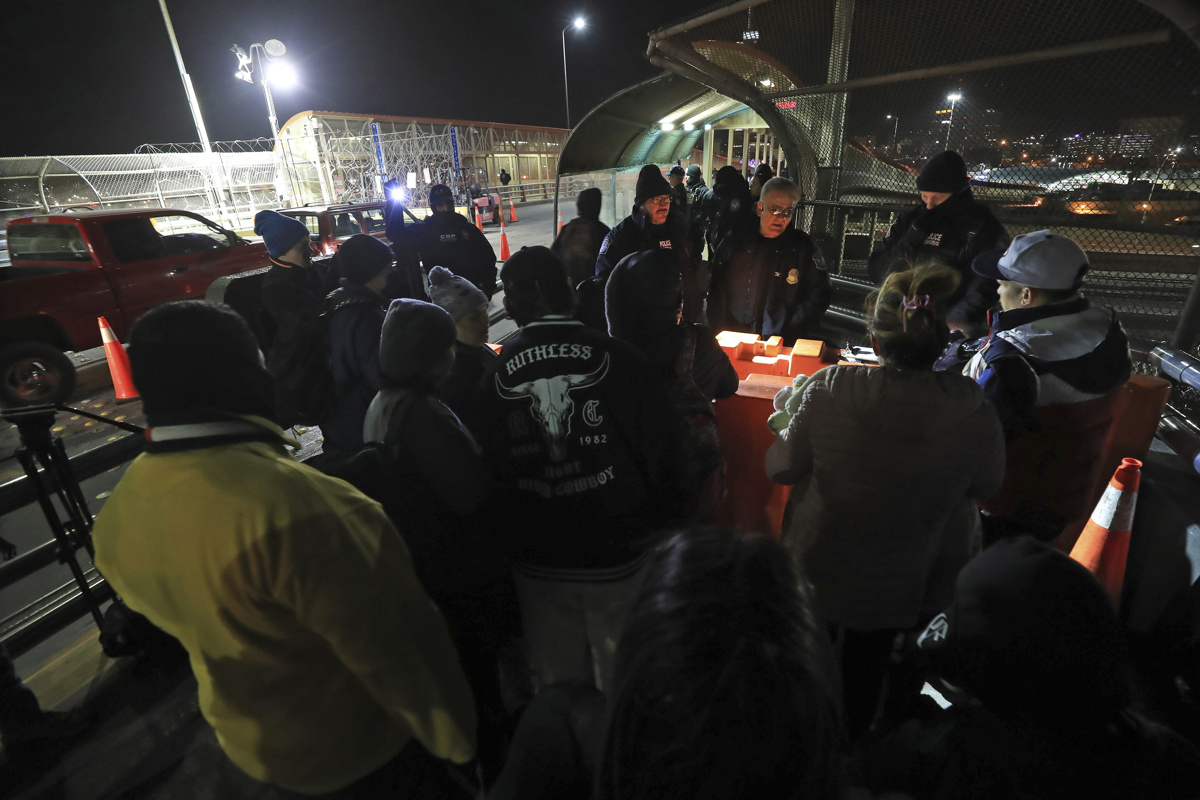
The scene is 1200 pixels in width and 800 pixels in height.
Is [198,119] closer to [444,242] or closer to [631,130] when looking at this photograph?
[631,130]

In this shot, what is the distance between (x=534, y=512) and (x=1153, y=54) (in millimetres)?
5096

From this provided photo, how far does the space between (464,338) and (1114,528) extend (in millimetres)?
3461

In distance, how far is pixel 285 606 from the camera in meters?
1.22

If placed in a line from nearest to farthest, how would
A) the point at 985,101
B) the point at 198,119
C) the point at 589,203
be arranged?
the point at 985,101
the point at 589,203
the point at 198,119

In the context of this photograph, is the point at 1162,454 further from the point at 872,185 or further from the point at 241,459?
the point at 241,459

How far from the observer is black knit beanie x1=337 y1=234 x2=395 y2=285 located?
119 inches

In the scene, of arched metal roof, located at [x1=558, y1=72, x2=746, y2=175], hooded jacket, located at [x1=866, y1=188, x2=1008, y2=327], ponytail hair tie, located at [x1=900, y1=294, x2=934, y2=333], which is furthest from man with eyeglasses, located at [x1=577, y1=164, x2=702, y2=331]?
arched metal roof, located at [x1=558, y1=72, x2=746, y2=175]

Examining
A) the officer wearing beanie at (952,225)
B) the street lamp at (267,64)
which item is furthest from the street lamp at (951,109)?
the street lamp at (267,64)

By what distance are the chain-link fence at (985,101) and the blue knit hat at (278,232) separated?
4903 mm

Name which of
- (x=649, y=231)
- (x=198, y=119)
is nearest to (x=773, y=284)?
(x=649, y=231)

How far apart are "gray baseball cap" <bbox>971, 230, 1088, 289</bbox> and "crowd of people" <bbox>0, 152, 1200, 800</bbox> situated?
0.01 metres

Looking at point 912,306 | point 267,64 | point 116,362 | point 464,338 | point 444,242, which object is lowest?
point 116,362

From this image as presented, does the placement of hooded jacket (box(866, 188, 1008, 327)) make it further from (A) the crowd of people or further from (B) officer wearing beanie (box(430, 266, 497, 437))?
(B) officer wearing beanie (box(430, 266, 497, 437))

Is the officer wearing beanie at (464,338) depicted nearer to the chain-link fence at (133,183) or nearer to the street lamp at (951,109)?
the street lamp at (951,109)
